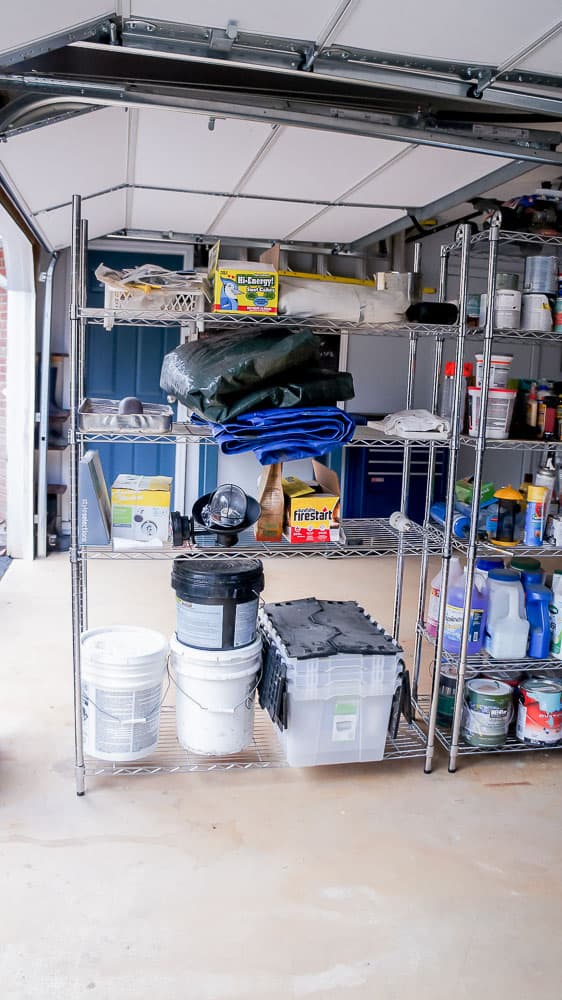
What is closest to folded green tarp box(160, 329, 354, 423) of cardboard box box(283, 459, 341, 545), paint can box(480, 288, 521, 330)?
cardboard box box(283, 459, 341, 545)

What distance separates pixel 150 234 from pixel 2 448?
209cm

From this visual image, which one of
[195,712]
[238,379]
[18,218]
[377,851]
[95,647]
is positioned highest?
[18,218]

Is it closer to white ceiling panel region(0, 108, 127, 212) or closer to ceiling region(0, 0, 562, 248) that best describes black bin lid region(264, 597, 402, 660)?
ceiling region(0, 0, 562, 248)

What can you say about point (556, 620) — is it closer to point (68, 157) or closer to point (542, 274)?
point (542, 274)

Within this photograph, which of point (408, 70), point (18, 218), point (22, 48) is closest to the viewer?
point (22, 48)

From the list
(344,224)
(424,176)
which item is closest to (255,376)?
(424,176)

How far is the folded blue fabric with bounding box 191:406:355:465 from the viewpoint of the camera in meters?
2.42

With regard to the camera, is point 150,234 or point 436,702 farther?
point 150,234

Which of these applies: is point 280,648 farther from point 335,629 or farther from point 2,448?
point 2,448

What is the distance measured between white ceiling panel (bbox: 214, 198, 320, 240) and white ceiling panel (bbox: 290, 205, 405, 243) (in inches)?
3.8

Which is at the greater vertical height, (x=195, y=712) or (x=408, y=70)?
(x=408, y=70)

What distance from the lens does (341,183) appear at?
3.77 metres

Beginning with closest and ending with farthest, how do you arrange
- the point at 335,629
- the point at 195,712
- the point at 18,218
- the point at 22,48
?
1. the point at 22,48
2. the point at 195,712
3. the point at 335,629
4. the point at 18,218

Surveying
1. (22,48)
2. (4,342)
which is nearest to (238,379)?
(22,48)
